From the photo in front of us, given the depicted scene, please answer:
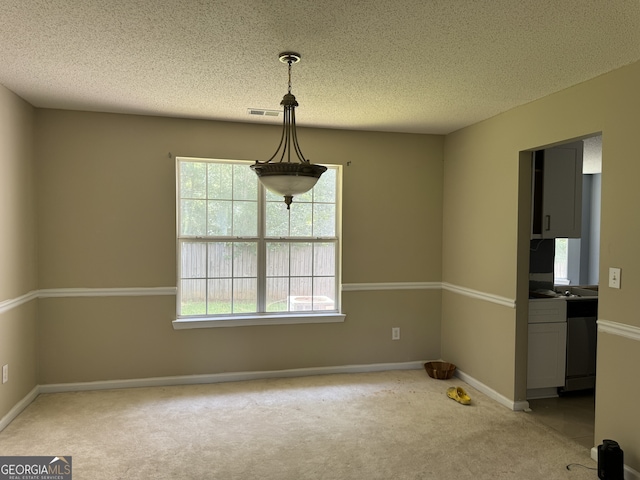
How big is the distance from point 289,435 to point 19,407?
2120 millimetres

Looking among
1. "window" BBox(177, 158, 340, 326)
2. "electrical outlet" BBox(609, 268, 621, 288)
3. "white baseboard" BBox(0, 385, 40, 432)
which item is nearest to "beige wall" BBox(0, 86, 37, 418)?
"white baseboard" BBox(0, 385, 40, 432)

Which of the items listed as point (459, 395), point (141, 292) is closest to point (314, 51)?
point (141, 292)

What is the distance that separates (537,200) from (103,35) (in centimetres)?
344

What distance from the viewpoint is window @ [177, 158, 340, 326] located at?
4164 millimetres

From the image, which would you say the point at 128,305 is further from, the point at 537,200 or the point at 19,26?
the point at 537,200

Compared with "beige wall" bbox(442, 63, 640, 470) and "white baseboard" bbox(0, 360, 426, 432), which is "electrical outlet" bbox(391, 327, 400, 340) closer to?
"white baseboard" bbox(0, 360, 426, 432)

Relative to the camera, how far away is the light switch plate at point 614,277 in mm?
2655

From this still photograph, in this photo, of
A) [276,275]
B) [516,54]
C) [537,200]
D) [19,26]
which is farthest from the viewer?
[276,275]

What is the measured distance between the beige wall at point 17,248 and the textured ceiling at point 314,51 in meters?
0.26

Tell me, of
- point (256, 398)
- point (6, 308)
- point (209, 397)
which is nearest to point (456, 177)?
point (256, 398)

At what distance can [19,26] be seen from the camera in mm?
2189

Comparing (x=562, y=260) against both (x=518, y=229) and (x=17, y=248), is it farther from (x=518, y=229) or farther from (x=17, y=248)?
(x=17, y=248)

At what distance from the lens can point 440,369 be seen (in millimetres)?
4266

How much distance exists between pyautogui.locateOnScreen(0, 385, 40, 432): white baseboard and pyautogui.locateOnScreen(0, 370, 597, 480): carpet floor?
5 centimetres
